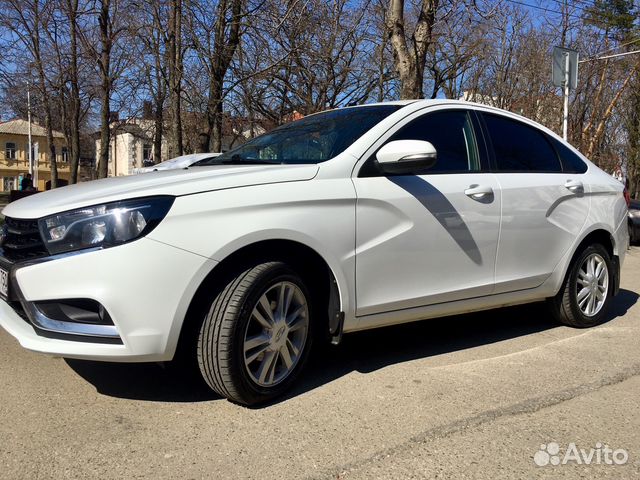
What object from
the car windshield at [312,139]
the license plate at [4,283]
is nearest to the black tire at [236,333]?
the car windshield at [312,139]

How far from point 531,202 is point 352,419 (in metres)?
2.20

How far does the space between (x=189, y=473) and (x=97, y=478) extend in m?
0.37

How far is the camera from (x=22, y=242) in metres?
2.94

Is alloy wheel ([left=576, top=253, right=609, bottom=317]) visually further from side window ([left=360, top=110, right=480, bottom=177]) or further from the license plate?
the license plate

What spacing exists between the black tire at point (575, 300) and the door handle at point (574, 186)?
522 mm

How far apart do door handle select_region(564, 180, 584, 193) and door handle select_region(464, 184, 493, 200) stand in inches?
37.9

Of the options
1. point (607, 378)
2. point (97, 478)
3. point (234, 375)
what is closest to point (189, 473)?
point (97, 478)

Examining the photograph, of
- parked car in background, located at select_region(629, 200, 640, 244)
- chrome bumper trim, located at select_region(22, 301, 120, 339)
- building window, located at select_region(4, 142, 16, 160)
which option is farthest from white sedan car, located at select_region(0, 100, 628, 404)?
building window, located at select_region(4, 142, 16, 160)

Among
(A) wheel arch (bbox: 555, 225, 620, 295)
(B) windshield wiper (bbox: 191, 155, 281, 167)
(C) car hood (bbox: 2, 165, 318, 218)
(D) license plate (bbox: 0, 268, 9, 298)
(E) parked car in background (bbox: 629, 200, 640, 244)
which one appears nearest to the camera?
(C) car hood (bbox: 2, 165, 318, 218)

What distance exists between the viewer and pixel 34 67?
18.4 meters

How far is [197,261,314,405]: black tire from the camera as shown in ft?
9.40

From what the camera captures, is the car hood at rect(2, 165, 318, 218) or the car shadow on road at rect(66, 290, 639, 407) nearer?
the car hood at rect(2, 165, 318, 218)

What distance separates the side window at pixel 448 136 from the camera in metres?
3.79

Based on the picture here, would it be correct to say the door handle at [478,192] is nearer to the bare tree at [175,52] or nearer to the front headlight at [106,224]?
the front headlight at [106,224]
